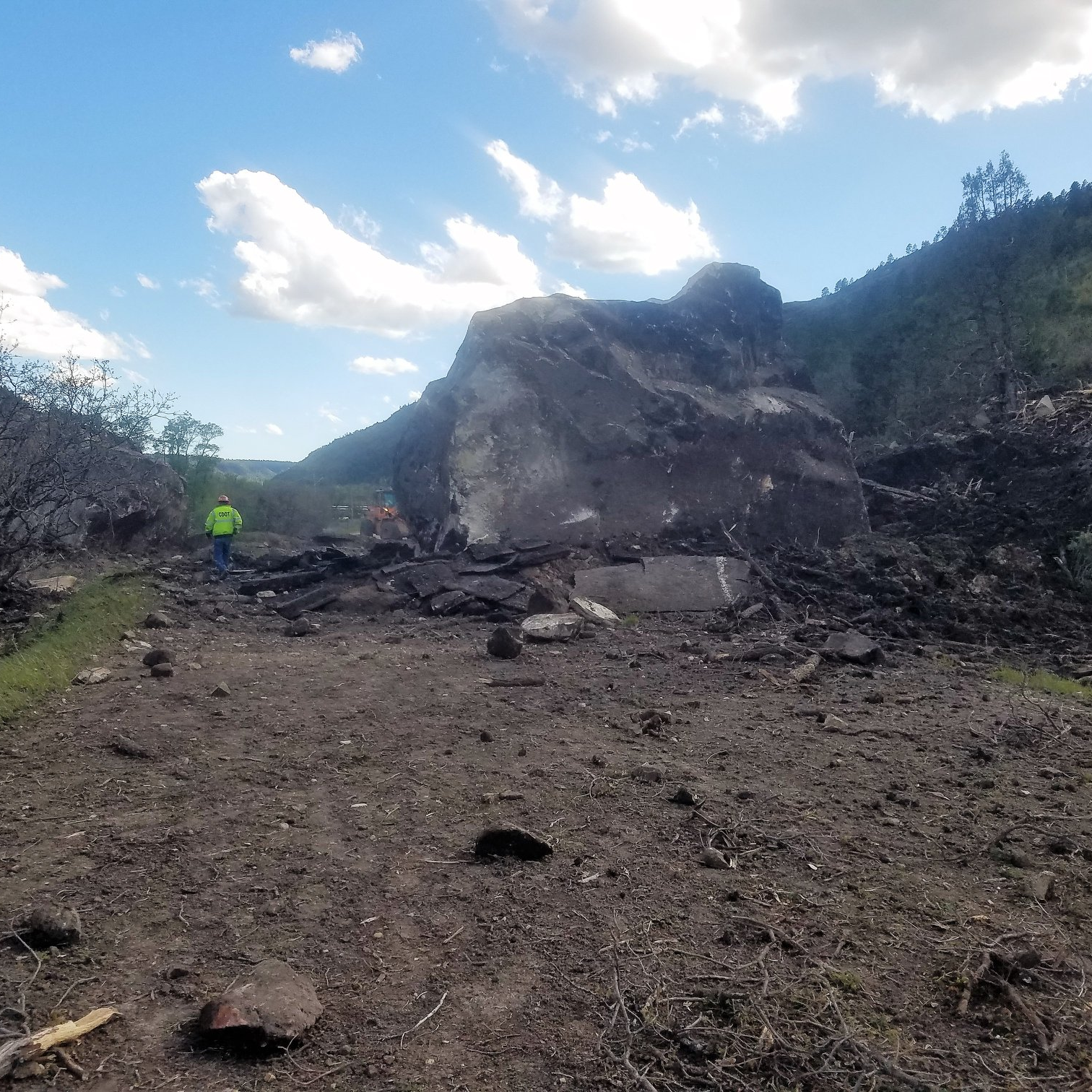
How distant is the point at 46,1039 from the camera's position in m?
2.03

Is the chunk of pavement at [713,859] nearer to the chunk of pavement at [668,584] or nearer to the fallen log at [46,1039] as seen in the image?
the fallen log at [46,1039]

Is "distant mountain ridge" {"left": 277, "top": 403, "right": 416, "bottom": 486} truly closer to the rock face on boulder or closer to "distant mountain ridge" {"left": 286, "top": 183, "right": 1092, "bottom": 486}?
"distant mountain ridge" {"left": 286, "top": 183, "right": 1092, "bottom": 486}

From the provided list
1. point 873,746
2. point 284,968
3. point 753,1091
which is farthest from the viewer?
point 873,746

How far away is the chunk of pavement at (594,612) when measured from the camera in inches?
327

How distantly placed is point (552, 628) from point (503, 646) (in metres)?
0.79

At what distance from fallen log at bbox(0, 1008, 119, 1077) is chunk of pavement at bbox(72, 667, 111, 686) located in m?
3.88

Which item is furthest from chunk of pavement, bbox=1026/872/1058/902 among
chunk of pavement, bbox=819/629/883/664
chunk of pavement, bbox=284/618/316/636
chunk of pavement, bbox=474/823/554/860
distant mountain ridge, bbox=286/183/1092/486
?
distant mountain ridge, bbox=286/183/1092/486

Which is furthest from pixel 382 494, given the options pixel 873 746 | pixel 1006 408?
pixel 873 746

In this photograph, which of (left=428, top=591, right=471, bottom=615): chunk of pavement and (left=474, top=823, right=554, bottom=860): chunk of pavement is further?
(left=428, top=591, right=471, bottom=615): chunk of pavement

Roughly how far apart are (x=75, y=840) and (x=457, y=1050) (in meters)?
1.99

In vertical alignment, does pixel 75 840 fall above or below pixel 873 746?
above

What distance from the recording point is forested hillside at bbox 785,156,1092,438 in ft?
77.0

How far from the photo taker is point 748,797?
148 inches

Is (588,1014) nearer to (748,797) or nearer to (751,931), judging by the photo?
(751,931)
